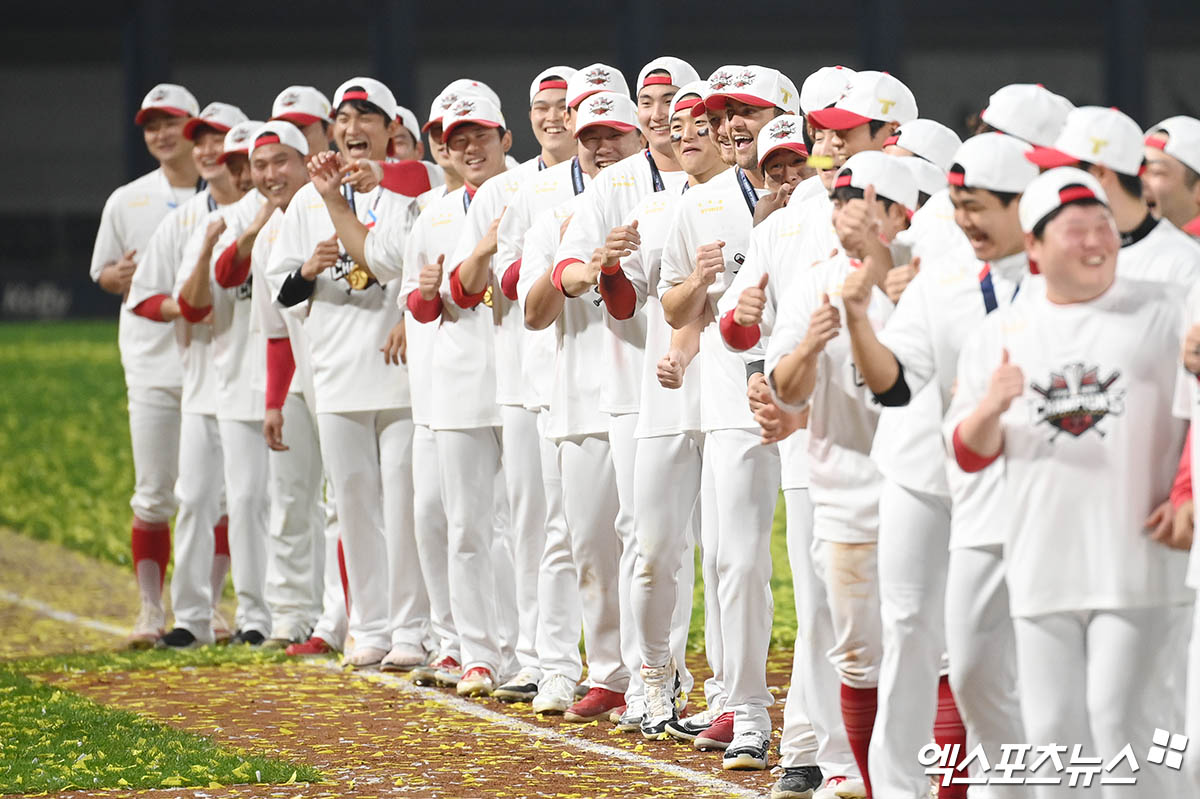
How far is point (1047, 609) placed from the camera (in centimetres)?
498

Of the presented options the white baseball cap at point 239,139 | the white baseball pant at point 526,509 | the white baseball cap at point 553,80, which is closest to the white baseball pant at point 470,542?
the white baseball pant at point 526,509

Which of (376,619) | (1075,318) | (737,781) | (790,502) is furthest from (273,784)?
(1075,318)

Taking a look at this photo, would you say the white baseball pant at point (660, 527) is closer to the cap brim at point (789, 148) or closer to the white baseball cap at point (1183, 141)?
the cap brim at point (789, 148)

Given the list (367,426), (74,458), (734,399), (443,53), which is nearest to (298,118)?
(367,426)

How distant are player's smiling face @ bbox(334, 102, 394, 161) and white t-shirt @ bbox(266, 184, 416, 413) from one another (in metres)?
0.25

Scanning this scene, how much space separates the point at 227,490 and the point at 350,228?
6.60 feet

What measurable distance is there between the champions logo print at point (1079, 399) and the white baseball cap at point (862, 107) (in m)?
1.87

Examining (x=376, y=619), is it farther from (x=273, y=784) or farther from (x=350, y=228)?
(x=273, y=784)

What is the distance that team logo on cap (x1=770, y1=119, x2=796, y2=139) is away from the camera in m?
7.25

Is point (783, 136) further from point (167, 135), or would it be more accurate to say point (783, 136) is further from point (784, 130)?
point (167, 135)

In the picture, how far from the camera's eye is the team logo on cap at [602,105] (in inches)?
334

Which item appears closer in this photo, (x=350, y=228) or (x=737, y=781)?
(x=737, y=781)

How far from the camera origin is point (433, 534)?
982 cm

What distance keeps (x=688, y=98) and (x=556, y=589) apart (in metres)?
2.42
